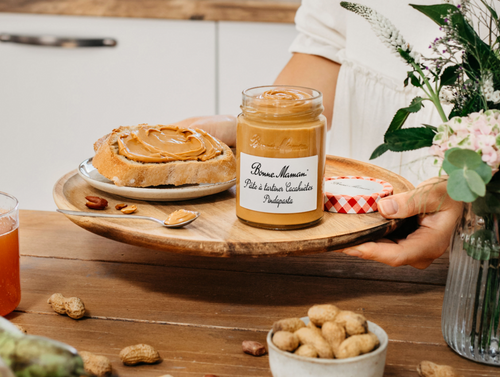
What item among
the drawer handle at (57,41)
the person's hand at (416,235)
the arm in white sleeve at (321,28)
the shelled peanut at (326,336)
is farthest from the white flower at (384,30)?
the drawer handle at (57,41)

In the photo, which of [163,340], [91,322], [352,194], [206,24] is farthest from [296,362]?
[206,24]

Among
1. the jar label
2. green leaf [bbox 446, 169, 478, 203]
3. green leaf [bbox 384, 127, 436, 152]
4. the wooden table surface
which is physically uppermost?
green leaf [bbox 384, 127, 436, 152]

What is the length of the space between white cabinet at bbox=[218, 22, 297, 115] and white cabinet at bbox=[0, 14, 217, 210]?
0.05m

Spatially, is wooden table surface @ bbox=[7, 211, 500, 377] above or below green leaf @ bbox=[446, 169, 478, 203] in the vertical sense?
below

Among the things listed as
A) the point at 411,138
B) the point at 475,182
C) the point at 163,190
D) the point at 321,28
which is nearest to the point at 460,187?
the point at 475,182

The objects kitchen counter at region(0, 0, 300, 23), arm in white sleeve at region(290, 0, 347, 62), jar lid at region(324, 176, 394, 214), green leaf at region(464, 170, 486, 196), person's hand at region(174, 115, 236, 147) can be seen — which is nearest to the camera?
green leaf at region(464, 170, 486, 196)

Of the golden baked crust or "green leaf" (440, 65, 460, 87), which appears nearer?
"green leaf" (440, 65, 460, 87)

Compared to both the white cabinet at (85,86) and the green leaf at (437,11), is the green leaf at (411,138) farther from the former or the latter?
the white cabinet at (85,86)

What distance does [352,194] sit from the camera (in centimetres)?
102

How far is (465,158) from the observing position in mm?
586

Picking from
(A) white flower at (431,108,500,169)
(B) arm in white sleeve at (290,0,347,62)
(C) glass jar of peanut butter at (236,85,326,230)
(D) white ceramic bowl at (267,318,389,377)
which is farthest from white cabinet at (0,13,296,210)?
(D) white ceramic bowl at (267,318,389,377)

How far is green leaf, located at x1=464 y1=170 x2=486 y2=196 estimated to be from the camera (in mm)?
570

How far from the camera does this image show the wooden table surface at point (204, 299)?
706 mm

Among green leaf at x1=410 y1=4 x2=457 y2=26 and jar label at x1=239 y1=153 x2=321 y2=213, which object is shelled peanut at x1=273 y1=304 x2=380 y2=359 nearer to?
jar label at x1=239 y1=153 x2=321 y2=213
